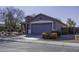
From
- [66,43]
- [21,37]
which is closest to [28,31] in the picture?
[21,37]

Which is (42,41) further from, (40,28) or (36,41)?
(40,28)

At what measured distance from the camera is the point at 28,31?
10.4 m

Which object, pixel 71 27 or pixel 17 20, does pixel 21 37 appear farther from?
pixel 71 27

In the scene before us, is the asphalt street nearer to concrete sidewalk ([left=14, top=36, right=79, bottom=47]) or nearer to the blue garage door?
concrete sidewalk ([left=14, top=36, right=79, bottom=47])

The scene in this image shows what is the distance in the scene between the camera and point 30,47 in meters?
10.2

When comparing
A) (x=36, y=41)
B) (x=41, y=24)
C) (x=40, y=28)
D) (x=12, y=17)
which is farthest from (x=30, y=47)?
(x=12, y=17)

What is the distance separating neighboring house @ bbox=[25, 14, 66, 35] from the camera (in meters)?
10.3

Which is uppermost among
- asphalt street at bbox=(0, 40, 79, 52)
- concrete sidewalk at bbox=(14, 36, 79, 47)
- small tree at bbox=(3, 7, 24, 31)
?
small tree at bbox=(3, 7, 24, 31)

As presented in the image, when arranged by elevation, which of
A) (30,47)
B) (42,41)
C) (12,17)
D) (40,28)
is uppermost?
(12,17)

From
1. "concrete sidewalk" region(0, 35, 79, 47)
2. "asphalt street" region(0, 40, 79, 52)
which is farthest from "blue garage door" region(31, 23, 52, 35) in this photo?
"asphalt street" region(0, 40, 79, 52)

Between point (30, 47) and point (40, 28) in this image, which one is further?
point (40, 28)

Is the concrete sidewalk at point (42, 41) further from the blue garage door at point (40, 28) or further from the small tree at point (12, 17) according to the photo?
the small tree at point (12, 17)

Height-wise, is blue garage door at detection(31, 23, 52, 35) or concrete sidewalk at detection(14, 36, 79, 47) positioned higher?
blue garage door at detection(31, 23, 52, 35)

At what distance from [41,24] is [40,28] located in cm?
12
